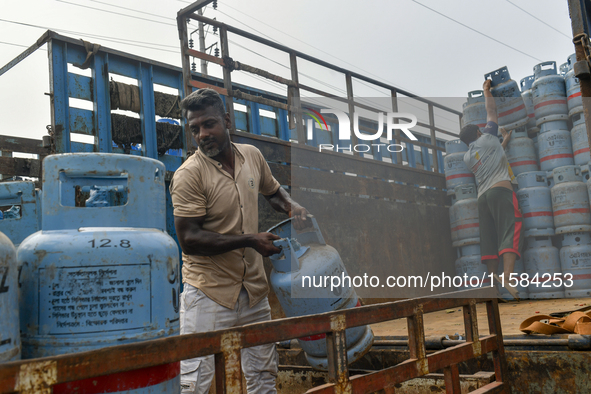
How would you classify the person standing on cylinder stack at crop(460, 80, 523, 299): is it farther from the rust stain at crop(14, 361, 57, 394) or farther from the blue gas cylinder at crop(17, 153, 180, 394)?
the rust stain at crop(14, 361, 57, 394)

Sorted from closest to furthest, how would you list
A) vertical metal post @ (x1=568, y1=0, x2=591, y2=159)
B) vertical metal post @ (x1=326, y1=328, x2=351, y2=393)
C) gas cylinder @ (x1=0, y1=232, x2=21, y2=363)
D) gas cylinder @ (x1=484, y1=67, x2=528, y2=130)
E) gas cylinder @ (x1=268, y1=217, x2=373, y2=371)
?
gas cylinder @ (x1=0, y1=232, x2=21, y2=363) < vertical metal post @ (x1=326, y1=328, x2=351, y2=393) < gas cylinder @ (x1=268, y1=217, x2=373, y2=371) < vertical metal post @ (x1=568, y1=0, x2=591, y2=159) < gas cylinder @ (x1=484, y1=67, x2=528, y2=130)

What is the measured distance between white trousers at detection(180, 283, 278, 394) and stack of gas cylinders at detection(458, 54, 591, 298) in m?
4.55

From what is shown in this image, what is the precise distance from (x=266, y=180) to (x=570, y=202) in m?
4.58

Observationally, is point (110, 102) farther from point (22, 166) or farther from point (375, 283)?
point (375, 283)

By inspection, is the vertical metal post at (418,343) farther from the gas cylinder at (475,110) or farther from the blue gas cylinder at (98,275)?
the gas cylinder at (475,110)

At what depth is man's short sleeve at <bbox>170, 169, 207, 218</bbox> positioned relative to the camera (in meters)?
2.14

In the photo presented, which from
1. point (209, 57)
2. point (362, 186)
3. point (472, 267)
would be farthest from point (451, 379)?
point (472, 267)

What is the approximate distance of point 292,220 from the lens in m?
2.50

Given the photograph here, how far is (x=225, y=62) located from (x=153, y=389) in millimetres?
3944

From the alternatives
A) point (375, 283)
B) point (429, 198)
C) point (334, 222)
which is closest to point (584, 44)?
point (334, 222)

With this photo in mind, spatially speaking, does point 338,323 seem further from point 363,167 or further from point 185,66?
point 363,167

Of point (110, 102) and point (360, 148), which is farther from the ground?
point (110, 102)

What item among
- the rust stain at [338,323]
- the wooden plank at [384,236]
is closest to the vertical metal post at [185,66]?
the wooden plank at [384,236]

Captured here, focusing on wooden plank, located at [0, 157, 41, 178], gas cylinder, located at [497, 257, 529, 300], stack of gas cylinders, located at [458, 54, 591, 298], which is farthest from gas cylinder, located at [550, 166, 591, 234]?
wooden plank, located at [0, 157, 41, 178]
